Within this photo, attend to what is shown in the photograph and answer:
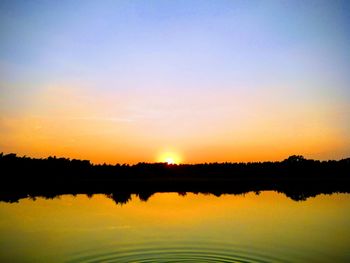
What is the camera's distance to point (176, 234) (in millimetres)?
21062

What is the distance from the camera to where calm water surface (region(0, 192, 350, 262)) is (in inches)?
634

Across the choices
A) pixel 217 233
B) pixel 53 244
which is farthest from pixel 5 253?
pixel 217 233

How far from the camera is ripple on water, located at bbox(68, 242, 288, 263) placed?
49.9 ft

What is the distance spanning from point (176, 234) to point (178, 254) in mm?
5093

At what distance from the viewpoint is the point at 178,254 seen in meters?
16.0

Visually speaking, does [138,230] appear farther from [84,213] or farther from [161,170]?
[161,170]

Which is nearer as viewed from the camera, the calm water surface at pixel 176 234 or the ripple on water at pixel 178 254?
the ripple on water at pixel 178 254

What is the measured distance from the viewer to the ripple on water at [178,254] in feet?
49.9

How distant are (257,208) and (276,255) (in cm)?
1732

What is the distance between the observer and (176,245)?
18.0 metres

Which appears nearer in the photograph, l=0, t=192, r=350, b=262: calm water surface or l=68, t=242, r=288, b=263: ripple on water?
l=68, t=242, r=288, b=263: ripple on water

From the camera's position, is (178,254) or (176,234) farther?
(176,234)

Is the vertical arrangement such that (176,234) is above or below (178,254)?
above

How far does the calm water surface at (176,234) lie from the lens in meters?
16.1
